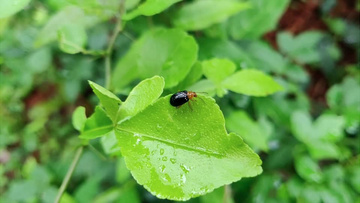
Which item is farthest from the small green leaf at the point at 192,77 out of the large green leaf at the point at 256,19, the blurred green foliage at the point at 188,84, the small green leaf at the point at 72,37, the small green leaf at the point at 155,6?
the large green leaf at the point at 256,19

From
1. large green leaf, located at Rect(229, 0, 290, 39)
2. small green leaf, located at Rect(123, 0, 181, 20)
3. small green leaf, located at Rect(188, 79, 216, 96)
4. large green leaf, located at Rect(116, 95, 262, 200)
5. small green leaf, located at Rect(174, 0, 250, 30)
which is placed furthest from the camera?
large green leaf, located at Rect(229, 0, 290, 39)

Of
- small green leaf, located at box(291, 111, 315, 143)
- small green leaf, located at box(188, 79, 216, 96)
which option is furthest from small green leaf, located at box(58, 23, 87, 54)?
small green leaf, located at box(291, 111, 315, 143)

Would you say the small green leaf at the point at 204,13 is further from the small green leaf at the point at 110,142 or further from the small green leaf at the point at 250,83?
the small green leaf at the point at 110,142

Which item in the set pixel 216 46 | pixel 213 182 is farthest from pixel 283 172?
pixel 213 182

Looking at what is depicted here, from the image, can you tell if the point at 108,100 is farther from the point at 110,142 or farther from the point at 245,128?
the point at 245,128

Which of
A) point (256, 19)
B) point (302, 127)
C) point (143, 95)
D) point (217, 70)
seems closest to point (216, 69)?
point (217, 70)

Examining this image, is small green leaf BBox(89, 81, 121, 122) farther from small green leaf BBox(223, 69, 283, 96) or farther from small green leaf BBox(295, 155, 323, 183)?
small green leaf BBox(295, 155, 323, 183)

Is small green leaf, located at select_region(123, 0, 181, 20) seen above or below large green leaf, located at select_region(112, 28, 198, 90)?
above
